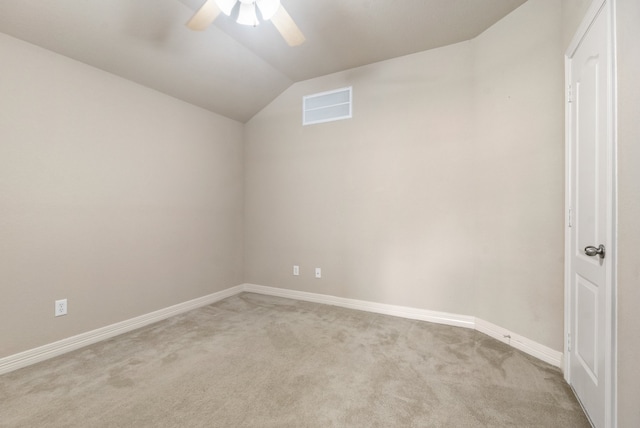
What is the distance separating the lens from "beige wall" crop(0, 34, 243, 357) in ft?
6.73

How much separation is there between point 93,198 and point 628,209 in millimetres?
3518

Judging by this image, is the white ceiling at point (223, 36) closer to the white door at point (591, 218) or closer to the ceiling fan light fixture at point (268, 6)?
the ceiling fan light fixture at point (268, 6)

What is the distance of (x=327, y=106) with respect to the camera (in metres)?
3.48

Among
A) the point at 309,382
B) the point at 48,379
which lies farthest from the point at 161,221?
the point at 309,382

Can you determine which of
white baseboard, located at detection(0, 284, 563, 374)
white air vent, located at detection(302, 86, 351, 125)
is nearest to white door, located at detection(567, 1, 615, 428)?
white baseboard, located at detection(0, 284, 563, 374)

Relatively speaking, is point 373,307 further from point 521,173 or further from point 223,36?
point 223,36

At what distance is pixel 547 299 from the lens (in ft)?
6.98

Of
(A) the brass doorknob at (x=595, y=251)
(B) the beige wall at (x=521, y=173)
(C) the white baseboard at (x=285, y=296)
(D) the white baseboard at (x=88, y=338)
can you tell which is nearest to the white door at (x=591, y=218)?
(A) the brass doorknob at (x=595, y=251)

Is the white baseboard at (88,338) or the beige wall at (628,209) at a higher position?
the beige wall at (628,209)

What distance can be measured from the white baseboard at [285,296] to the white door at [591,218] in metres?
0.47

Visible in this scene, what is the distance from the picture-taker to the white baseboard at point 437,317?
7.02ft

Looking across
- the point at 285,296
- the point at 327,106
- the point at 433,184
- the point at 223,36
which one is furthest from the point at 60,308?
the point at 433,184

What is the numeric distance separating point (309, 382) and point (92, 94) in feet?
9.59

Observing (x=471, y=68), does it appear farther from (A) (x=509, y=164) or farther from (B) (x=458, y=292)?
(B) (x=458, y=292)
